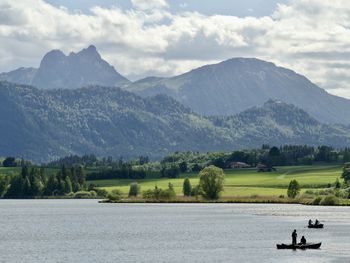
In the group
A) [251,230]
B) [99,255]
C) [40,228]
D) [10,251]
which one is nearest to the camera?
[99,255]

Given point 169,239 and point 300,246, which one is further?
point 169,239

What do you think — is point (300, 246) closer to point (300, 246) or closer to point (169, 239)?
point (300, 246)

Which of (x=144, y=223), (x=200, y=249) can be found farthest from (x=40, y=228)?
(x=200, y=249)

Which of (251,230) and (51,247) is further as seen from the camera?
(251,230)

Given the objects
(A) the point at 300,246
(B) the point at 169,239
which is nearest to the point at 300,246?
(A) the point at 300,246

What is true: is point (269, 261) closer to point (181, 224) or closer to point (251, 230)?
point (251, 230)

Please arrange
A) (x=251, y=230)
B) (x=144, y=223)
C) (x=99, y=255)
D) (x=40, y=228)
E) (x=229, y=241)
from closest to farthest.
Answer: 1. (x=99, y=255)
2. (x=229, y=241)
3. (x=251, y=230)
4. (x=40, y=228)
5. (x=144, y=223)

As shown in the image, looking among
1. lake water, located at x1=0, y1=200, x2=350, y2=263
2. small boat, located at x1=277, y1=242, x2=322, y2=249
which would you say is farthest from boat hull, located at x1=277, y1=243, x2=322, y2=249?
lake water, located at x1=0, y1=200, x2=350, y2=263

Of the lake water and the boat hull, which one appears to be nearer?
the lake water

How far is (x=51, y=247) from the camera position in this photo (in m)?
128

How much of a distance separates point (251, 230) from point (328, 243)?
29437mm

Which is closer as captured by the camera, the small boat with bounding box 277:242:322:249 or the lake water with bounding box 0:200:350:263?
the lake water with bounding box 0:200:350:263

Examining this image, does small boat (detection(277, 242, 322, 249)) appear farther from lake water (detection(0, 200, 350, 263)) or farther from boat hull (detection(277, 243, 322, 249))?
lake water (detection(0, 200, 350, 263))

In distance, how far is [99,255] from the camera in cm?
11562
